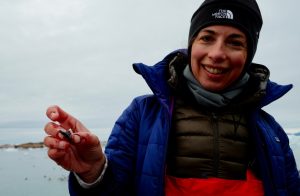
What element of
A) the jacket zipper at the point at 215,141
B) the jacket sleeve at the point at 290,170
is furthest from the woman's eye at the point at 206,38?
the jacket sleeve at the point at 290,170

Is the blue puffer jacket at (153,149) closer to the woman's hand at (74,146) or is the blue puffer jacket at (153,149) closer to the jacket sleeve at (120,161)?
the jacket sleeve at (120,161)

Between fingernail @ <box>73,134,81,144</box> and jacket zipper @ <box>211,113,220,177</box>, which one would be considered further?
jacket zipper @ <box>211,113,220,177</box>

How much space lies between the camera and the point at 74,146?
6.59 ft

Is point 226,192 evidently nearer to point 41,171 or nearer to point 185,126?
point 185,126

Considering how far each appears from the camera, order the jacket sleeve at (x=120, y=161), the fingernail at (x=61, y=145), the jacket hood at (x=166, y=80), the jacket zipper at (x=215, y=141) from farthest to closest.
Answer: the jacket hood at (x=166, y=80) < the jacket zipper at (x=215, y=141) < the jacket sleeve at (x=120, y=161) < the fingernail at (x=61, y=145)

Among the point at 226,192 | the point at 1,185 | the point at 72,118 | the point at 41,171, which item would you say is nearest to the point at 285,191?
the point at 226,192

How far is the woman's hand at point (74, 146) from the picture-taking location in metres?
1.82

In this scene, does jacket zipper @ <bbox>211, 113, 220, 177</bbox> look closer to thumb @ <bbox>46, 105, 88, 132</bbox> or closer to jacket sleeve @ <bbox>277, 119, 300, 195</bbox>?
jacket sleeve @ <bbox>277, 119, 300, 195</bbox>

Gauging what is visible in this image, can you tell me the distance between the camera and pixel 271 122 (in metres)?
3.05

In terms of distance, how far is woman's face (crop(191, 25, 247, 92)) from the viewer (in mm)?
2695

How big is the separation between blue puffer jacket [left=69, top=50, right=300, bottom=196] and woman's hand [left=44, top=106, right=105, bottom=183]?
14 cm

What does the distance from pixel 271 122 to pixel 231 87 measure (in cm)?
50

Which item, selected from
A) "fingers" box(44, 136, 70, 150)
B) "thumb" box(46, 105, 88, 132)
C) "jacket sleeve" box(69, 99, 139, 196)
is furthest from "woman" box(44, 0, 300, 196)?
"fingers" box(44, 136, 70, 150)

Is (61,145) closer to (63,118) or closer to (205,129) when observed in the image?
(63,118)
